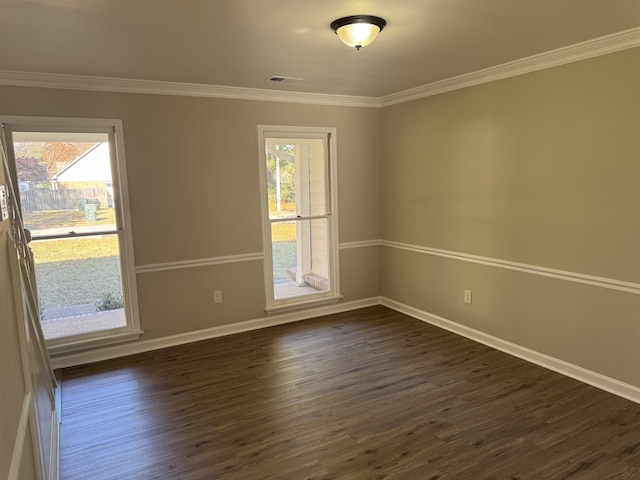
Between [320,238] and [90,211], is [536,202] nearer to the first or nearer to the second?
[320,238]

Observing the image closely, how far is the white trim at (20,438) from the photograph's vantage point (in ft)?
3.87

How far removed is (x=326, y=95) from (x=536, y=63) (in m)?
2.06

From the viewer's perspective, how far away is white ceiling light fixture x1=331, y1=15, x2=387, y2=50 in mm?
2395

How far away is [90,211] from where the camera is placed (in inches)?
148

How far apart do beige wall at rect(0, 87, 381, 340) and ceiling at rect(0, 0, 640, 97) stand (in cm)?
32

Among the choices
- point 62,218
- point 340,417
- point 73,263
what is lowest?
point 340,417

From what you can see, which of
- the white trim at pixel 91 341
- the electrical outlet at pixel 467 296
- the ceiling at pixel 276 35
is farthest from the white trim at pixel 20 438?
the electrical outlet at pixel 467 296

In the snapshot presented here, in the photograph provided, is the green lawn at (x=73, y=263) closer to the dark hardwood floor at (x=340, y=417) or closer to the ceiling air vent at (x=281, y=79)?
the dark hardwood floor at (x=340, y=417)

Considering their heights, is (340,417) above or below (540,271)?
below

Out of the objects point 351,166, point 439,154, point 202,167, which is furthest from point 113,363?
point 439,154

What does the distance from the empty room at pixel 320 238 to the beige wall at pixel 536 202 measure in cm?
2

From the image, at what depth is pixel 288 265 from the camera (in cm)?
482

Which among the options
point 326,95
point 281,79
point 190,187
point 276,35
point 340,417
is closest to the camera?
point 276,35

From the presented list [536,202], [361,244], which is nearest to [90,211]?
[361,244]
